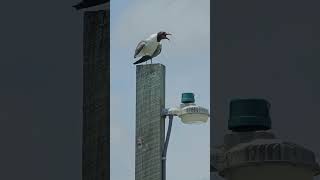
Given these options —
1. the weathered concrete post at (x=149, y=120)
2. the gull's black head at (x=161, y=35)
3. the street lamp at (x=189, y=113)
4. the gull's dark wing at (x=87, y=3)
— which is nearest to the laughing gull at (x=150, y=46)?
the gull's black head at (x=161, y=35)

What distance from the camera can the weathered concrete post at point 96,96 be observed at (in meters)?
3.96

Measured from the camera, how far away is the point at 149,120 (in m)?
7.89

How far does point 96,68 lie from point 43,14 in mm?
877

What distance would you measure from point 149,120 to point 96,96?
3.64 m

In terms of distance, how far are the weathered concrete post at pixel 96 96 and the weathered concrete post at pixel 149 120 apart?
111 inches

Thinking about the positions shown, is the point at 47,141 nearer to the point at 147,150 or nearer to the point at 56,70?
the point at 56,70

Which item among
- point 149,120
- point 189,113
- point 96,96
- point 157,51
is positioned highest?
point 157,51

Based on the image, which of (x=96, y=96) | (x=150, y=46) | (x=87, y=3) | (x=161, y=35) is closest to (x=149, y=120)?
(x=150, y=46)

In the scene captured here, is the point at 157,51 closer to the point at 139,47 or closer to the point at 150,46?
the point at 150,46

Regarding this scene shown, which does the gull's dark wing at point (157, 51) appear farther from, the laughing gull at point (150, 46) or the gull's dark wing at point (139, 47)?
the gull's dark wing at point (139, 47)

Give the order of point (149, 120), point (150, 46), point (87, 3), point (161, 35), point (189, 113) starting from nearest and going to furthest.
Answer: point (87, 3) → point (189, 113) → point (161, 35) → point (150, 46) → point (149, 120)

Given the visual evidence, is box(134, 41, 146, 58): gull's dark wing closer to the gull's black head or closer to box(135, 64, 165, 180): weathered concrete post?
the gull's black head

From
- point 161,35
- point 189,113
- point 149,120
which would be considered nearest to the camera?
point 189,113

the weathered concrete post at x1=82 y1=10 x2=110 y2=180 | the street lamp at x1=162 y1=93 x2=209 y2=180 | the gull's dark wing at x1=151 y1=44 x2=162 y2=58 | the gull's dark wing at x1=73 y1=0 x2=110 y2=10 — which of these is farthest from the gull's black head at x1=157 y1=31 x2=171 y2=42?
the gull's dark wing at x1=73 y1=0 x2=110 y2=10
